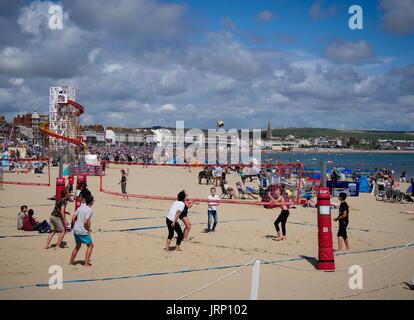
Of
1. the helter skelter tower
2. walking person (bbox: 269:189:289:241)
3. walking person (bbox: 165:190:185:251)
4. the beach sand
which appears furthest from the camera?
the helter skelter tower

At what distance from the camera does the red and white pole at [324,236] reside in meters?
7.21

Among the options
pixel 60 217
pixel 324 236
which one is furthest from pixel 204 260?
pixel 60 217

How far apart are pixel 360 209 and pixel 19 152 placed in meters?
31.7

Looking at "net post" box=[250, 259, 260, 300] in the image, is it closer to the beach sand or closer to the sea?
the beach sand

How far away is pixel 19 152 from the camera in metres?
38.5

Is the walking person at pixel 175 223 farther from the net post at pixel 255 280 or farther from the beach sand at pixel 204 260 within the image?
the net post at pixel 255 280

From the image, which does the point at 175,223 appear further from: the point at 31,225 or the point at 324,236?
the point at 31,225

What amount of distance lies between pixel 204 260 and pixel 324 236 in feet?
7.15

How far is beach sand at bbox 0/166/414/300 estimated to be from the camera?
5.99 m

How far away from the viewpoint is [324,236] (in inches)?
290

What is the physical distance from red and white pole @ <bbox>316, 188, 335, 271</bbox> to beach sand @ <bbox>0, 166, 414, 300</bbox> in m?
0.18

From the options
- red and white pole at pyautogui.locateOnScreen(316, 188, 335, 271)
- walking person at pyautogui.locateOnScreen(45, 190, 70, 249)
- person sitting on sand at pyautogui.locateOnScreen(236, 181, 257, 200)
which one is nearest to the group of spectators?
walking person at pyautogui.locateOnScreen(45, 190, 70, 249)
